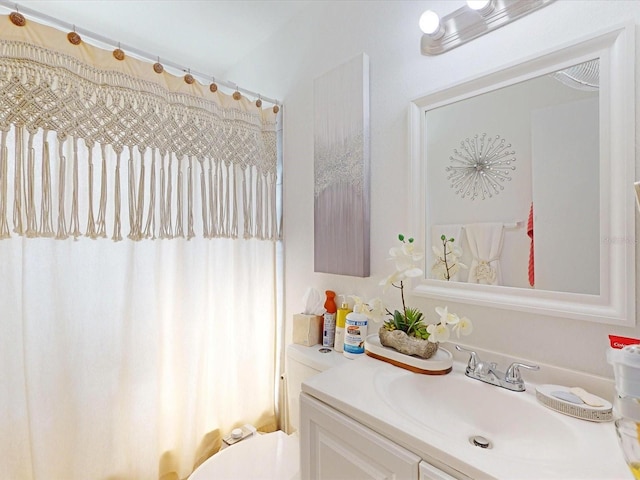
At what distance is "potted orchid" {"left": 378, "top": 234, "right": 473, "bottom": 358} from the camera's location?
0.90 metres

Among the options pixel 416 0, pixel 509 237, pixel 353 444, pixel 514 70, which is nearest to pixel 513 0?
pixel 514 70

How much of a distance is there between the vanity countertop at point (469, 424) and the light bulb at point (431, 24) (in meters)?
1.09

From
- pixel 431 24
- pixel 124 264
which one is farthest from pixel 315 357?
pixel 431 24

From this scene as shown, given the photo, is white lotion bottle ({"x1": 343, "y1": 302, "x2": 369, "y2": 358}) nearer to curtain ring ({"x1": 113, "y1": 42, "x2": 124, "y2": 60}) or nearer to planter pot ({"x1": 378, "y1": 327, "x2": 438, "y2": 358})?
planter pot ({"x1": 378, "y1": 327, "x2": 438, "y2": 358})

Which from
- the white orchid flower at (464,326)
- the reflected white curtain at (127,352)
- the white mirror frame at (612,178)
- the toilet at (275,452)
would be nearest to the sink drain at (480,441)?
the white orchid flower at (464,326)

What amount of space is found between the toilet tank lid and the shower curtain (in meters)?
0.39

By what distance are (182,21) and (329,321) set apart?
5.66 feet

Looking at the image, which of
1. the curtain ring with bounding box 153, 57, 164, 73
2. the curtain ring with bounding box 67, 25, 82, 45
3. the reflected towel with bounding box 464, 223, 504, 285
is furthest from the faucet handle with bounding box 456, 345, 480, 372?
the curtain ring with bounding box 67, 25, 82, 45

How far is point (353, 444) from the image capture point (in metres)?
0.74

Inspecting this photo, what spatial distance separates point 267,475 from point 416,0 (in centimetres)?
180

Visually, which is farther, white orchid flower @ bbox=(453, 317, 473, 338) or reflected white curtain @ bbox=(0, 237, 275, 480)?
reflected white curtain @ bbox=(0, 237, 275, 480)

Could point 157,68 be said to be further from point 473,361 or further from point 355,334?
point 473,361

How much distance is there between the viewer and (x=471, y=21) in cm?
97

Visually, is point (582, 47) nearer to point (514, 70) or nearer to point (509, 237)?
point (514, 70)
